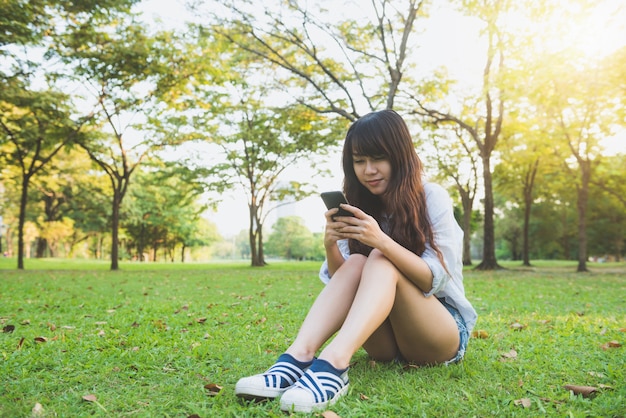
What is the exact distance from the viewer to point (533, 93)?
1208 centimetres

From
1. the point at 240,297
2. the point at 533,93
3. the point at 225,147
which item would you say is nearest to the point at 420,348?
the point at 240,297

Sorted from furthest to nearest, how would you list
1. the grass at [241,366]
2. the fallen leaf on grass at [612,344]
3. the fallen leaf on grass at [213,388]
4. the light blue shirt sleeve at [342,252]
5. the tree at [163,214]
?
the tree at [163,214], the fallen leaf on grass at [612,344], the light blue shirt sleeve at [342,252], the fallen leaf on grass at [213,388], the grass at [241,366]

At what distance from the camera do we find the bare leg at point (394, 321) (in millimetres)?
2086

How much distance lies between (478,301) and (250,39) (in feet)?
31.5

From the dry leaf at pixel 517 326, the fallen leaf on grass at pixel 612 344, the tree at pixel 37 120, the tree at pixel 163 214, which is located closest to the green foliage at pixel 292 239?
the tree at pixel 163 214

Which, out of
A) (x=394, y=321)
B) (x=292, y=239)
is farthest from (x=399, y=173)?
(x=292, y=239)

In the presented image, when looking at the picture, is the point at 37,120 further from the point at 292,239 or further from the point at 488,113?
the point at 292,239

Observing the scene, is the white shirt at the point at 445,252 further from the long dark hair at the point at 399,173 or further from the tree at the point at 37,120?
the tree at the point at 37,120

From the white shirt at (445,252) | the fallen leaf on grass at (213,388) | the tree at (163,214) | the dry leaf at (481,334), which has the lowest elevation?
the dry leaf at (481,334)

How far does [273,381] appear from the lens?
211cm

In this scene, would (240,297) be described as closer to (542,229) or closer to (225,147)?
(225,147)

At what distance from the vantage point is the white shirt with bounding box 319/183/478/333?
89.5 inches

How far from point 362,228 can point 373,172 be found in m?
0.39

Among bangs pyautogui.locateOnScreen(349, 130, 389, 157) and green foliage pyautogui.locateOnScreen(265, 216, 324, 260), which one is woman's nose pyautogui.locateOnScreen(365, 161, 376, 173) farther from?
green foliage pyautogui.locateOnScreen(265, 216, 324, 260)
